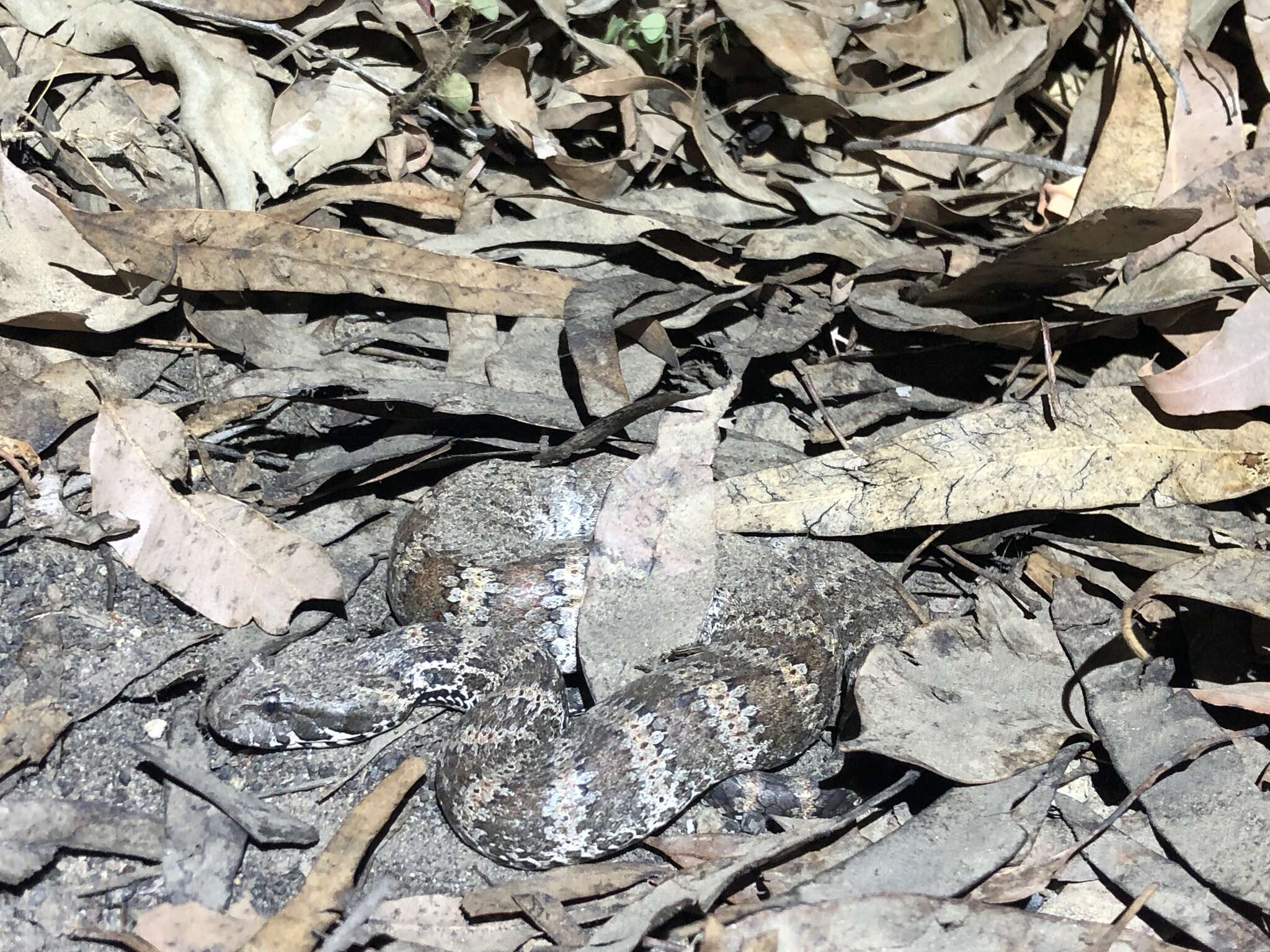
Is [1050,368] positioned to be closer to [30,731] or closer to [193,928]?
[193,928]

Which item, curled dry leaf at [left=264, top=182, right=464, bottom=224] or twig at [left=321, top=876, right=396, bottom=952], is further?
curled dry leaf at [left=264, top=182, right=464, bottom=224]

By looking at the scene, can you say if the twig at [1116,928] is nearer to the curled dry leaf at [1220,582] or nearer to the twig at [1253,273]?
the curled dry leaf at [1220,582]

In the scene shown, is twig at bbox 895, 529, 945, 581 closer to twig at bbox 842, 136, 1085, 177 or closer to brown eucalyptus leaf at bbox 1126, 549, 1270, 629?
brown eucalyptus leaf at bbox 1126, 549, 1270, 629

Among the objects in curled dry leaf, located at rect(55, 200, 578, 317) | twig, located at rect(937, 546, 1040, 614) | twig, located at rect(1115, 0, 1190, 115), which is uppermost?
twig, located at rect(1115, 0, 1190, 115)

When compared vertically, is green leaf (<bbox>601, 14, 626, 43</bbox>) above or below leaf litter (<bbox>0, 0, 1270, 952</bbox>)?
above

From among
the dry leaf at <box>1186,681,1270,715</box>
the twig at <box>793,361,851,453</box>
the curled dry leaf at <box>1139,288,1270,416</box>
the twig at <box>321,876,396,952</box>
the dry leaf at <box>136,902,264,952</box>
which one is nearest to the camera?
the twig at <box>321,876,396,952</box>

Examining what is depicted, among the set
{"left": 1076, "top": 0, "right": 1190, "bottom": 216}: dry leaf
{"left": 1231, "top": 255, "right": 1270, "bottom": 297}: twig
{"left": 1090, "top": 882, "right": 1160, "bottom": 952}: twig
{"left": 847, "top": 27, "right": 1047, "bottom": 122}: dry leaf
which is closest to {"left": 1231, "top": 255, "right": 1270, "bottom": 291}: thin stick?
{"left": 1231, "top": 255, "right": 1270, "bottom": 297}: twig
